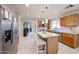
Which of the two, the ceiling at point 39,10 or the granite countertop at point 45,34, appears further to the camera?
the granite countertop at point 45,34

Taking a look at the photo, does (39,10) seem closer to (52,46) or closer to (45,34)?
(45,34)

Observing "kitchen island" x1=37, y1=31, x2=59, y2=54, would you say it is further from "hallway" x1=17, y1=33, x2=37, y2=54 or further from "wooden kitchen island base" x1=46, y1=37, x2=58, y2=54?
"hallway" x1=17, y1=33, x2=37, y2=54

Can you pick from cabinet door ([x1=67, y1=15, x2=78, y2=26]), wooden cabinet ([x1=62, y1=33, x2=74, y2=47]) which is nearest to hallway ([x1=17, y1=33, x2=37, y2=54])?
wooden cabinet ([x1=62, y1=33, x2=74, y2=47])

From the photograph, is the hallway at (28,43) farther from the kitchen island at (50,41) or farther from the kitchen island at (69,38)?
the kitchen island at (69,38)

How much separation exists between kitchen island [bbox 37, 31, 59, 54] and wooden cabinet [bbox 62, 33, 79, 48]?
15 cm

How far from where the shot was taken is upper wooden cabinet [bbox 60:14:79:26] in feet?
4.59

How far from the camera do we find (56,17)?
4.70 ft

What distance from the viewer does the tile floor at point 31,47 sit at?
1.35 m

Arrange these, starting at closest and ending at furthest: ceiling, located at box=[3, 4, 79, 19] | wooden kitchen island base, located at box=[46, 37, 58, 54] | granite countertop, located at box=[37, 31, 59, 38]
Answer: ceiling, located at box=[3, 4, 79, 19], wooden kitchen island base, located at box=[46, 37, 58, 54], granite countertop, located at box=[37, 31, 59, 38]

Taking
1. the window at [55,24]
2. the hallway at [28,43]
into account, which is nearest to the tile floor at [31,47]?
the hallway at [28,43]

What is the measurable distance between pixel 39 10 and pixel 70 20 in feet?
1.90

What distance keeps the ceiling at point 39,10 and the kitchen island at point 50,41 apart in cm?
32
